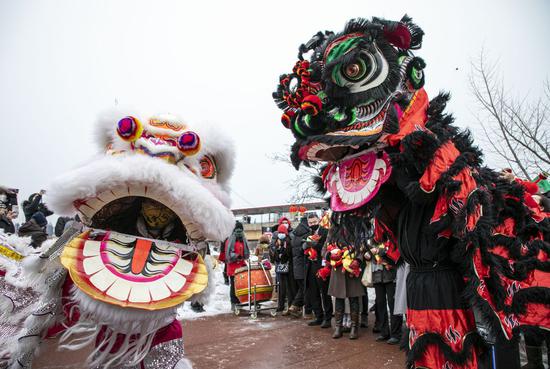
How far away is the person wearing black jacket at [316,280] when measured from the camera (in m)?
6.62

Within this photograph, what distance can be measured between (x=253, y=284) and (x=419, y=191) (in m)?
6.35

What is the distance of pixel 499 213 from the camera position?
7.79 feet

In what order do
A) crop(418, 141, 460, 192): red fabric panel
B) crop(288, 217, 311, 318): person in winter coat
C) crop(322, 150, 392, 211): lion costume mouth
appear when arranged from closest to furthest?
crop(418, 141, 460, 192): red fabric panel, crop(322, 150, 392, 211): lion costume mouth, crop(288, 217, 311, 318): person in winter coat

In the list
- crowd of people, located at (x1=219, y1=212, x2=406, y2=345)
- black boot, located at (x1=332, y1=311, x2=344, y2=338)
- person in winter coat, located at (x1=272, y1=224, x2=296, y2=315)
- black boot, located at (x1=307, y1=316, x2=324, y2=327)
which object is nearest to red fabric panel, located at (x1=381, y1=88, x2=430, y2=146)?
crowd of people, located at (x1=219, y1=212, x2=406, y2=345)

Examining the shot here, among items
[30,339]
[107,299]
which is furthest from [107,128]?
[30,339]

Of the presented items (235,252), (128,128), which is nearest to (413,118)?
(128,128)

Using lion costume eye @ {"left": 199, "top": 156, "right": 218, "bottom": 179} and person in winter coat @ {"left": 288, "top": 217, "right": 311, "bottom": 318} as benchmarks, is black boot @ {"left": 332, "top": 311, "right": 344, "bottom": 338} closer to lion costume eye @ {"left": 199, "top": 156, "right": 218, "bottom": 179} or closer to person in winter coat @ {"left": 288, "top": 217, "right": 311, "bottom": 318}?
person in winter coat @ {"left": 288, "top": 217, "right": 311, "bottom": 318}

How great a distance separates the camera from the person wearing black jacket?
21.7ft

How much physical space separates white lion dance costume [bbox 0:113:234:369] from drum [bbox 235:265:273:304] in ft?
17.9

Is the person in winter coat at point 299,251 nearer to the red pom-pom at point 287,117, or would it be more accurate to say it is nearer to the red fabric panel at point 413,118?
the red pom-pom at point 287,117

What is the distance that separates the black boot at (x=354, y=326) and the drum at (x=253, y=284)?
8.42ft

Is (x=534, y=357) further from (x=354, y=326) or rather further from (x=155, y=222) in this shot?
(x=155, y=222)

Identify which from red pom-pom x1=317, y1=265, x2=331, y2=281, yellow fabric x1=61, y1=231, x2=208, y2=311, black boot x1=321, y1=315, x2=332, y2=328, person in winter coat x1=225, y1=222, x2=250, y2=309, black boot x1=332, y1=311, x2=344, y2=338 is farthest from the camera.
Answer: person in winter coat x1=225, y1=222, x2=250, y2=309

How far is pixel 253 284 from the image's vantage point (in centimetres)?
799
